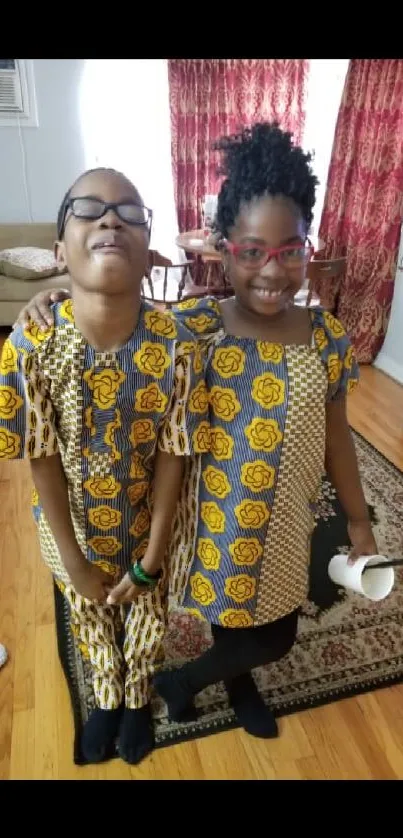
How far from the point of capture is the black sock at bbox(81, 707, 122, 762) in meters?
1.25

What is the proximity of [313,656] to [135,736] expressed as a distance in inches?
20.9

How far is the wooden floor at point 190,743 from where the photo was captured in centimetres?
125

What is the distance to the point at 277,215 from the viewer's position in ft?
2.98

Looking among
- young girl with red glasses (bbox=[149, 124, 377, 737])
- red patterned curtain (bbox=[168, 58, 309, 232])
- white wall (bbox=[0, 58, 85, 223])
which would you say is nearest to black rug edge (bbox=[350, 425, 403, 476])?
young girl with red glasses (bbox=[149, 124, 377, 737])

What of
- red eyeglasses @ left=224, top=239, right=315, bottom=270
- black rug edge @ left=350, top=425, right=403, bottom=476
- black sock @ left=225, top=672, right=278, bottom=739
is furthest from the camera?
black rug edge @ left=350, top=425, right=403, bottom=476

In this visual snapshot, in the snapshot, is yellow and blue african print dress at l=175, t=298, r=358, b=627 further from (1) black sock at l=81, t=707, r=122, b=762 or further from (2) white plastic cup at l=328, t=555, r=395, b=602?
(1) black sock at l=81, t=707, r=122, b=762

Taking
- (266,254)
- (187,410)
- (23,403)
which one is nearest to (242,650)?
(187,410)

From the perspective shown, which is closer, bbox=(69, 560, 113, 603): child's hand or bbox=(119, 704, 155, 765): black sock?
bbox=(69, 560, 113, 603): child's hand

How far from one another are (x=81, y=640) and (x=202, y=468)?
50 centimetres

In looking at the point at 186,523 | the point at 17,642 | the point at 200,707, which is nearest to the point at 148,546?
the point at 186,523

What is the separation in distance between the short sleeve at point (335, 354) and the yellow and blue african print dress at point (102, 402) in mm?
218

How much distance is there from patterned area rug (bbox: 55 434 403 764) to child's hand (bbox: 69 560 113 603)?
45 centimetres
